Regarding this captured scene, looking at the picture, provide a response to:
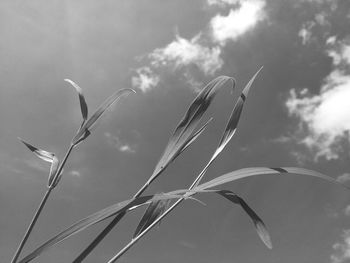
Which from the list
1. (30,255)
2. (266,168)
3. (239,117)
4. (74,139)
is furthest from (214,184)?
(74,139)

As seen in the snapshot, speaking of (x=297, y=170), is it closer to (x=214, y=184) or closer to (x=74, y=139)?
(x=214, y=184)

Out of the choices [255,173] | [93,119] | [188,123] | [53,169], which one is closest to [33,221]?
[53,169]

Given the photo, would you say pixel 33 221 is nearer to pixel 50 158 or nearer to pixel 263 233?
pixel 50 158

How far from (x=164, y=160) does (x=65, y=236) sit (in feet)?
0.85

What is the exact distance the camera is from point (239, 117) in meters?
0.95

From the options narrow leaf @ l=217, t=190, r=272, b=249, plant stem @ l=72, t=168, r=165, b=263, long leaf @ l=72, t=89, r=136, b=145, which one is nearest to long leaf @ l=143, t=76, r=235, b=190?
plant stem @ l=72, t=168, r=165, b=263

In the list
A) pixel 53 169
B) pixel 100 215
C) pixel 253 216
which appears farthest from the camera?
pixel 53 169

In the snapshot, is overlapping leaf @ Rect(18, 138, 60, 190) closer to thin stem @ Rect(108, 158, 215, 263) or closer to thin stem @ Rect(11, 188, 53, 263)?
thin stem @ Rect(11, 188, 53, 263)

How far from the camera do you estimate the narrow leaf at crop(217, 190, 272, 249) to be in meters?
0.80

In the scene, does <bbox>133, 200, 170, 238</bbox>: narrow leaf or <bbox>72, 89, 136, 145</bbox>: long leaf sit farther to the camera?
<bbox>72, 89, 136, 145</bbox>: long leaf

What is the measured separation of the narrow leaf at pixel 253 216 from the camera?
0.80 metres

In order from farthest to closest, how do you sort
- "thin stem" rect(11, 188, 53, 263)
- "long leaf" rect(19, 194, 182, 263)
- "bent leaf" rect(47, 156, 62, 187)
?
"bent leaf" rect(47, 156, 62, 187) → "thin stem" rect(11, 188, 53, 263) → "long leaf" rect(19, 194, 182, 263)

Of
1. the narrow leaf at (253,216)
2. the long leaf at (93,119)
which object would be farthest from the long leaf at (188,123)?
the long leaf at (93,119)

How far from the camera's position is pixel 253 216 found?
2.77 ft
